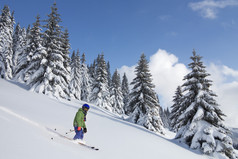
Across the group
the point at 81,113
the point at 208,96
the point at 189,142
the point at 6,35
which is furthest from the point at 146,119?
the point at 6,35

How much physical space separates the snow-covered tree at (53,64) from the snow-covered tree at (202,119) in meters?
15.1

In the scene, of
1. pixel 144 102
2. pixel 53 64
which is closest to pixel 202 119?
pixel 144 102

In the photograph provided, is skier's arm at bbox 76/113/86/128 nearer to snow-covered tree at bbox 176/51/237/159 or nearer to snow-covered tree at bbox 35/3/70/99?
snow-covered tree at bbox 176/51/237/159

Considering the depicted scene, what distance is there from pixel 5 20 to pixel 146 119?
3795cm

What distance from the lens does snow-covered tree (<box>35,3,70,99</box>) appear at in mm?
19969

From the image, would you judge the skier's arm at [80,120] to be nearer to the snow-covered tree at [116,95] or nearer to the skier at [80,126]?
the skier at [80,126]

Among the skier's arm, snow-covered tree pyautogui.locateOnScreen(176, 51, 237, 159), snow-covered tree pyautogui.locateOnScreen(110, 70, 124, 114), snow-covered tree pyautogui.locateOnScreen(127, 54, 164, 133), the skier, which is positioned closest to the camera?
the skier

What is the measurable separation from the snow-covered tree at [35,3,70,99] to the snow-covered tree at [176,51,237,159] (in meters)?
15.1

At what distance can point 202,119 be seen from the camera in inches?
581

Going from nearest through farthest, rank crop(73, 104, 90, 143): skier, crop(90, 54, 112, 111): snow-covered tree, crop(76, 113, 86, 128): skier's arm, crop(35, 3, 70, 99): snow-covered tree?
crop(73, 104, 90, 143): skier < crop(76, 113, 86, 128): skier's arm < crop(35, 3, 70, 99): snow-covered tree < crop(90, 54, 112, 111): snow-covered tree

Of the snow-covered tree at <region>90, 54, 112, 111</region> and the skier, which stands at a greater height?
the snow-covered tree at <region>90, 54, 112, 111</region>

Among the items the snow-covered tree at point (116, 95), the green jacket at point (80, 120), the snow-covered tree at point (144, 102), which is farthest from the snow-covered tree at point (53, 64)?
the snow-covered tree at point (116, 95)

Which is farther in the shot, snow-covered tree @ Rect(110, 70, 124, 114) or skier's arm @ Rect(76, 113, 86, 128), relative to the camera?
snow-covered tree @ Rect(110, 70, 124, 114)

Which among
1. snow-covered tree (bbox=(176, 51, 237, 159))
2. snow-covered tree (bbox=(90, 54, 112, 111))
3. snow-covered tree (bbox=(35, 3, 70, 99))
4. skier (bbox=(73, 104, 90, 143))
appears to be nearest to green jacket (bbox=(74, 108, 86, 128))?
skier (bbox=(73, 104, 90, 143))
